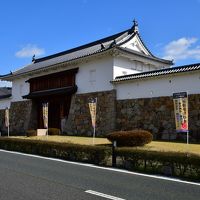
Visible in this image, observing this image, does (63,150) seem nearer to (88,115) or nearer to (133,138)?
(133,138)

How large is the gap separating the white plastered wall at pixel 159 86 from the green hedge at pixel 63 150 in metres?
9.00

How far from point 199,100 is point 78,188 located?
13796 mm

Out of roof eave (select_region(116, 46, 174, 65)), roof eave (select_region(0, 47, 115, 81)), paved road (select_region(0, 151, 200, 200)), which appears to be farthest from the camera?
roof eave (select_region(0, 47, 115, 81))

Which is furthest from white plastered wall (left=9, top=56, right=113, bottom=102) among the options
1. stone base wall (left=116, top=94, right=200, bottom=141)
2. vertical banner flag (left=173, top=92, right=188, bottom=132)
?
vertical banner flag (left=173, top=92, right=188, bottom=132)

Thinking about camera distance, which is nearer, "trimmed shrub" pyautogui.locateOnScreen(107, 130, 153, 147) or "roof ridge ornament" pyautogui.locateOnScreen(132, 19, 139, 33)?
"trimmed shrub" pyautogui.locateOnScreen(107, 130, 153, 147)

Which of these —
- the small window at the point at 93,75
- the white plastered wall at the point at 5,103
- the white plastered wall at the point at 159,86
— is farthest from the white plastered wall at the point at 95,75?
the white plastered wall at the point at 5,103

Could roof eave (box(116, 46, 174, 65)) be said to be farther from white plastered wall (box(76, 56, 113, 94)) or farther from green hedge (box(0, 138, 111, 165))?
green hedge (box(0, 138, 111, 165))

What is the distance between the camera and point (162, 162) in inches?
425

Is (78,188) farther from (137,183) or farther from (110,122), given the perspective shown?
(110,122)

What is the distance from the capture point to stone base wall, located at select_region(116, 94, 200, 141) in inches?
789

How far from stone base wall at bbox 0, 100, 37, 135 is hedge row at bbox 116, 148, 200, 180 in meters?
24.1

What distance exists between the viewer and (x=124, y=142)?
18031 mm

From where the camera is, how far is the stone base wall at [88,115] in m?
25.5

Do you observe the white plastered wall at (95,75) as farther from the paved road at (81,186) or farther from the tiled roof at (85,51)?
the paved road at (81,186)
